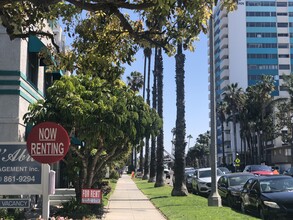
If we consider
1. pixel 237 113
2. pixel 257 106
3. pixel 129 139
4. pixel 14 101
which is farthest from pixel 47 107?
pixel 237 113

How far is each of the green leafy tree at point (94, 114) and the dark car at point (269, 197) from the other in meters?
3.80

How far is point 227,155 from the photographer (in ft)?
433

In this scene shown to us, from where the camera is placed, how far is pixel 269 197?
1353cm

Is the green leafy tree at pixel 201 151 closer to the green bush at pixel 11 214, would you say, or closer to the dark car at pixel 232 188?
the dark car at pixel 232 188

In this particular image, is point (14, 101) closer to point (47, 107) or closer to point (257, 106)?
point (47, 107)

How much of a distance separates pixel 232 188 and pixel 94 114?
8.10 metres

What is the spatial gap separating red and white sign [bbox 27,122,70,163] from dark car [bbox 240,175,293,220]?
7.88 meters

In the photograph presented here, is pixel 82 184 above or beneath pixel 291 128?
beneath

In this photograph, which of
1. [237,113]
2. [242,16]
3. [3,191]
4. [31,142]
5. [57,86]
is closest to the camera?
[31,142]

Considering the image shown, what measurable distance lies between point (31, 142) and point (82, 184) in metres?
8.43

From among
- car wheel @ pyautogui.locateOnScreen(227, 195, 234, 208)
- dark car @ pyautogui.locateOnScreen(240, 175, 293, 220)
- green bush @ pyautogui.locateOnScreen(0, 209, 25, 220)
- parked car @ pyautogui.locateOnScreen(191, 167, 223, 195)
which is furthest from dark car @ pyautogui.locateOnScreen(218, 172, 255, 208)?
green bush @ pyautogui.locateOnScreen(0, 209, 25, 220)

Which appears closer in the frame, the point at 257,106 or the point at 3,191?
the point at 3,191

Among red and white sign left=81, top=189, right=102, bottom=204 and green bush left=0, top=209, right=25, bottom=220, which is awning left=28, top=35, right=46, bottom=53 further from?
red and white sign left=81, top=189, right=102, bottom=204

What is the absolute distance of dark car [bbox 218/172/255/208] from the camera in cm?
1787
